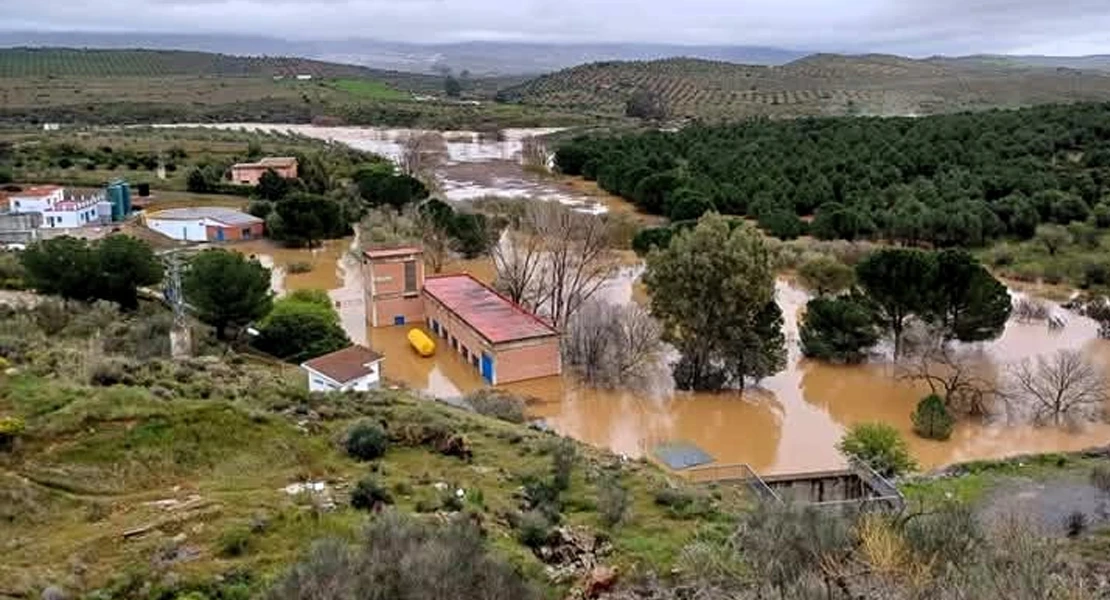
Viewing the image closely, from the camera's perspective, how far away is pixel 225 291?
82.2 ft

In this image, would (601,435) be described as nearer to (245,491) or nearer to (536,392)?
(536,392)

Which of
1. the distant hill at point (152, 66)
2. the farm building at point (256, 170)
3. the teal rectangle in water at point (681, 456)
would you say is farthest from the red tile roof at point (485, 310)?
the distant hill at point (152, 66)

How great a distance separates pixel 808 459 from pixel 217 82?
118365mm

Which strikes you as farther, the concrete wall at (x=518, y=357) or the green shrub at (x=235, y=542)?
the concrete wall at (x=518, y=357)

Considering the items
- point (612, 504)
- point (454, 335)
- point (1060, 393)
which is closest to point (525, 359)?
point (454, 335)

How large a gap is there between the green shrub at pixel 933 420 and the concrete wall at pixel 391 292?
15.5 m

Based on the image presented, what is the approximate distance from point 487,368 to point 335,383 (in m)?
5.38

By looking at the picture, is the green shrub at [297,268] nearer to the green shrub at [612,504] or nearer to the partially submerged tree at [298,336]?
the partially submerged tree at [298,336]

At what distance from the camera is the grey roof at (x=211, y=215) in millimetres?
44156

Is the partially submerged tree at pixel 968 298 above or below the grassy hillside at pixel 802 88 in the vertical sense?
below

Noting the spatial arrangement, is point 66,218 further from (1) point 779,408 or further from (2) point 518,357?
(1) point 779,408

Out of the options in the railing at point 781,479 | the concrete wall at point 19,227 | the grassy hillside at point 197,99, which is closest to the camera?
the railing at point 781,479

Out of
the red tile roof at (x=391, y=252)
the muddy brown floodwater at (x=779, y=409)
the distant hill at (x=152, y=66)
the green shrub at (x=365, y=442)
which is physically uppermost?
the distant hill at (x=152, y=66)

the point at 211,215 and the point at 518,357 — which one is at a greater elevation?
the point at 211,215
